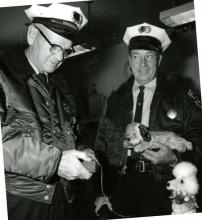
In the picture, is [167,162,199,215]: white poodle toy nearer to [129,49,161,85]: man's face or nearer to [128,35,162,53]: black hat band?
[129,49,161,85]: man's face

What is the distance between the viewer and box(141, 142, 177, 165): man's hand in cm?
215

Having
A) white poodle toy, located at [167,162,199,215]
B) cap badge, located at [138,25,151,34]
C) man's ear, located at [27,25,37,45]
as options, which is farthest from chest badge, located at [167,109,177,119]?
man's ear, located at [27,25,37,45]

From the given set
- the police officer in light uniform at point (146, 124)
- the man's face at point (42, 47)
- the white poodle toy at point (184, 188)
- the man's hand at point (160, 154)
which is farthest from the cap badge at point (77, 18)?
the white poodle toy at point (184, 188)

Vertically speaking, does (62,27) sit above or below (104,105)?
above

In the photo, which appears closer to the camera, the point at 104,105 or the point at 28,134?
the point at 28,134

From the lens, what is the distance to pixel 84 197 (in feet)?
6.93

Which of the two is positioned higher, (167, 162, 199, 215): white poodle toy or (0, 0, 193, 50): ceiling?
(0, 0, 193, 50): ceiling

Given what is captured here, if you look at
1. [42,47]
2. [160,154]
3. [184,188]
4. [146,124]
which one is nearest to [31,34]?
[42,47]

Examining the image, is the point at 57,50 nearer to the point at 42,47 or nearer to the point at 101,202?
the point at 42,47

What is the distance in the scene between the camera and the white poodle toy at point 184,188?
7.03 ft

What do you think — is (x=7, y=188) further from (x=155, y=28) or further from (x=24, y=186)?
(x=155, y=28)

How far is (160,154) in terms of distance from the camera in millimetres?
2156

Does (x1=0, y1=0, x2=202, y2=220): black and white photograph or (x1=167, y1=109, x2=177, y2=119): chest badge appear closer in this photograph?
(x1=0, y1=0, x2=202, y2=220): black and white photograph

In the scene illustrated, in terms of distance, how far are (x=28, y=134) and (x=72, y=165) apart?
0.27 meters
